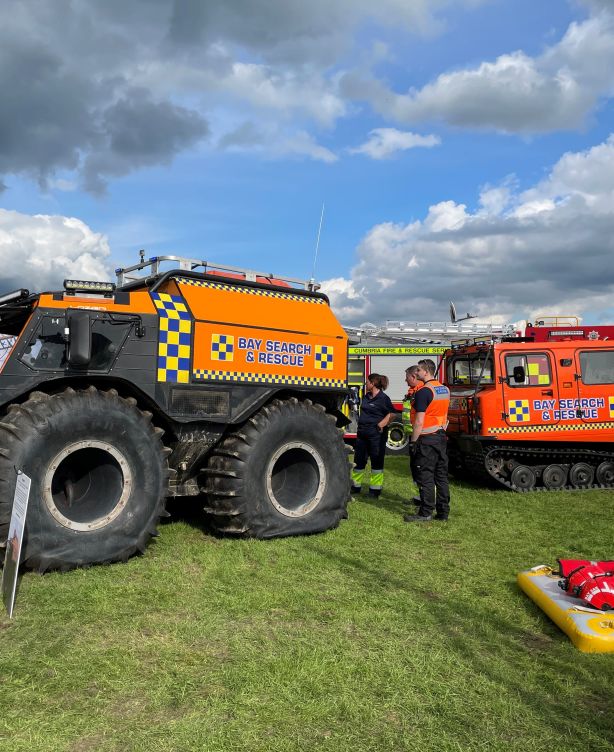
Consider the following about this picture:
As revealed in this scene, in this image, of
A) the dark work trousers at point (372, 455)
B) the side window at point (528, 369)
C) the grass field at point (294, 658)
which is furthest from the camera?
the side window at point (528, 369)

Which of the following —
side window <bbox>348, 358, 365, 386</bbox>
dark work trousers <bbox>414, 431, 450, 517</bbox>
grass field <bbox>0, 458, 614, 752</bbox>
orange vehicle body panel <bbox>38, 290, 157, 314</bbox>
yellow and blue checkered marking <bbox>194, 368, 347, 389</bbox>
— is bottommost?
grass field <bbox>0, 458, 614, 752</bbox>

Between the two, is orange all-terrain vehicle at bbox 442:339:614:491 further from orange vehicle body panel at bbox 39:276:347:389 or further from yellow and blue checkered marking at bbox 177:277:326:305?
yellow and blue checkered marking at bbox 177:277:326:305

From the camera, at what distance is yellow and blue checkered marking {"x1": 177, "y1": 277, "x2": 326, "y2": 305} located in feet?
18.9

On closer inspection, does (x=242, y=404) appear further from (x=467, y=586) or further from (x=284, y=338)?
(x=467, y=586)

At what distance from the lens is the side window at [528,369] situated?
9.47 m

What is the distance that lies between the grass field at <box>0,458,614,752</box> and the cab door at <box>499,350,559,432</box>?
13.0ft

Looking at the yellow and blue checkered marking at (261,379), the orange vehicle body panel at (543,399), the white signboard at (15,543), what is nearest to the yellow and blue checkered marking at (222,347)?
the yellow and blue checkered marking at (261,379)

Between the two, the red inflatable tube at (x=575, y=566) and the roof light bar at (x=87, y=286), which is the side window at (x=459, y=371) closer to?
the red inflatable tube at (x=575, y=566)

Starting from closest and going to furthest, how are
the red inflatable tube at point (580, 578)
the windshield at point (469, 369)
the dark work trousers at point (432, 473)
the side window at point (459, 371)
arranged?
the red inflatable tube at point (580, 578) → the dark work trousers at point (432, 473) → the windshield at point (469, 369) → the side window at point (459, 371)

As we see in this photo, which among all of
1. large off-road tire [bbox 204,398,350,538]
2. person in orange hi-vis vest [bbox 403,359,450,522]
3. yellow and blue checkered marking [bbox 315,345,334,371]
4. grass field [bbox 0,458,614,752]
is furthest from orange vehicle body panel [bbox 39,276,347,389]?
grass field [bbox 0,458,614,752]

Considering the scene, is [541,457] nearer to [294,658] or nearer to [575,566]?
[575,566]

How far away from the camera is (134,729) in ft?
8.82

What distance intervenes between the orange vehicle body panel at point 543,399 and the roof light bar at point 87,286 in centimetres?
599

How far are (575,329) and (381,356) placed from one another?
6.53m
